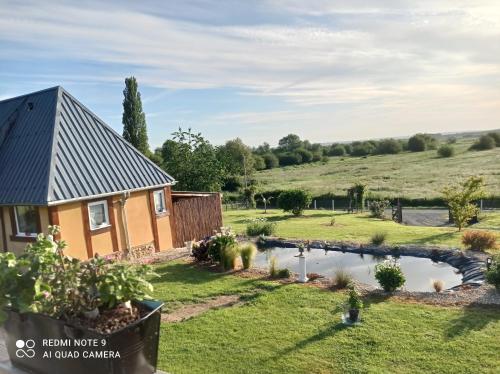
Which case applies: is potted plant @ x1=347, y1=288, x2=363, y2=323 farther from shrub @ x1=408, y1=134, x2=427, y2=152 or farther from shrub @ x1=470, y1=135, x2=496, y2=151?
shrub @ x1=408, y1=134, x2=427, y2=152

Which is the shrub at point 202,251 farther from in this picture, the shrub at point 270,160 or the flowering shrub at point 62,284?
the shrub at point 270,160

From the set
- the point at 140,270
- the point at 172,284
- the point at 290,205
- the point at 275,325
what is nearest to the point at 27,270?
the point at 140,270

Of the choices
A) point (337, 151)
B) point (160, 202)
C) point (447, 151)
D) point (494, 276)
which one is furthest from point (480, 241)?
point (337, 151)

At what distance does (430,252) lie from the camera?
1428 centimetres

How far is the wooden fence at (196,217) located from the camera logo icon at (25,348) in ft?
44.1

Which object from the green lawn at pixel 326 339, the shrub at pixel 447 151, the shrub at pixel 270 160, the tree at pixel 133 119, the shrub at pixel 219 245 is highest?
the tree at pixel 133 119

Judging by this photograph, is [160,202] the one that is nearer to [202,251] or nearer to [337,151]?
[202,251]

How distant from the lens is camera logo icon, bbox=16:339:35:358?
3.84 m

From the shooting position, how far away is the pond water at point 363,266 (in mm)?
11648

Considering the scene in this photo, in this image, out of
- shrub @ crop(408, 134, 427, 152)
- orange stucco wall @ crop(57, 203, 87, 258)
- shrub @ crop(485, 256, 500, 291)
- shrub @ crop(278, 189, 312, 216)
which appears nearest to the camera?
shrub @ crop(485, 256, 500, 291)

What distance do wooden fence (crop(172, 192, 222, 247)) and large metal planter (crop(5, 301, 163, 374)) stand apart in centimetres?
1350

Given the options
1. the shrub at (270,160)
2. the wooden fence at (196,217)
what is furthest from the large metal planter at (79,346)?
the shrub at (270,160)

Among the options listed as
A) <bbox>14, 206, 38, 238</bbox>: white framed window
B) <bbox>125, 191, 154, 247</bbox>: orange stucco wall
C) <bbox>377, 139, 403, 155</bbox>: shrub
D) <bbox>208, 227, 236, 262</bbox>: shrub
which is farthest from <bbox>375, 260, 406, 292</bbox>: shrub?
<bbox>377, 139, 403, 155</bbox>: shrub

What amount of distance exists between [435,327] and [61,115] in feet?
43.4
